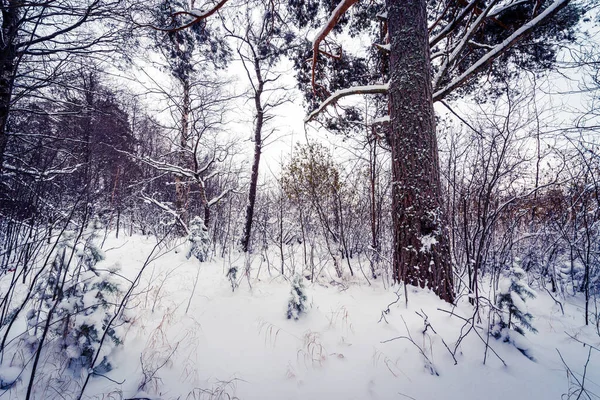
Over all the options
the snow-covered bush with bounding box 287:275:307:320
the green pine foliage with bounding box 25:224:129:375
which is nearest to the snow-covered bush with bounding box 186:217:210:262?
the green pine foliage with bounding box 25:224:129:375

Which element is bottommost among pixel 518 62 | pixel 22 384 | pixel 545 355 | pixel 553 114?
pixel 22 384

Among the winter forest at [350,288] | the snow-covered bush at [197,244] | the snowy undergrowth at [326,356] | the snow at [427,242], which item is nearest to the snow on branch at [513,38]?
the winter forest at [350,288]

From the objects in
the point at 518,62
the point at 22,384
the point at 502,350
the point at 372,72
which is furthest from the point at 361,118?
the point at 22,384

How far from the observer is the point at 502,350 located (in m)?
1.36

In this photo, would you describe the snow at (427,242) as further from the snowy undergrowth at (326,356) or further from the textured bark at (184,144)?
the textured bark at (184,144)

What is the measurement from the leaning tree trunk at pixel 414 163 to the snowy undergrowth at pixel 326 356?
250mm

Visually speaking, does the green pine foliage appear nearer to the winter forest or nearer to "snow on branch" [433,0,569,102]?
the winter forest

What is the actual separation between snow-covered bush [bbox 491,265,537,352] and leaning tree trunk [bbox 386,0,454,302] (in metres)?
0.61

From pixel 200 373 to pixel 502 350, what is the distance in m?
1.86

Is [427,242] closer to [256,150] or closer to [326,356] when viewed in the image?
[326,356]

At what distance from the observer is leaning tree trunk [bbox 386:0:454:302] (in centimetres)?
214

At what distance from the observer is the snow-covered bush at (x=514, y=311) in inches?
53.1

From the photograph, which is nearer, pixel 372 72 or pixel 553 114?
pixel 553 114

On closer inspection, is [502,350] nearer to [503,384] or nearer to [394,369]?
[503,384]
